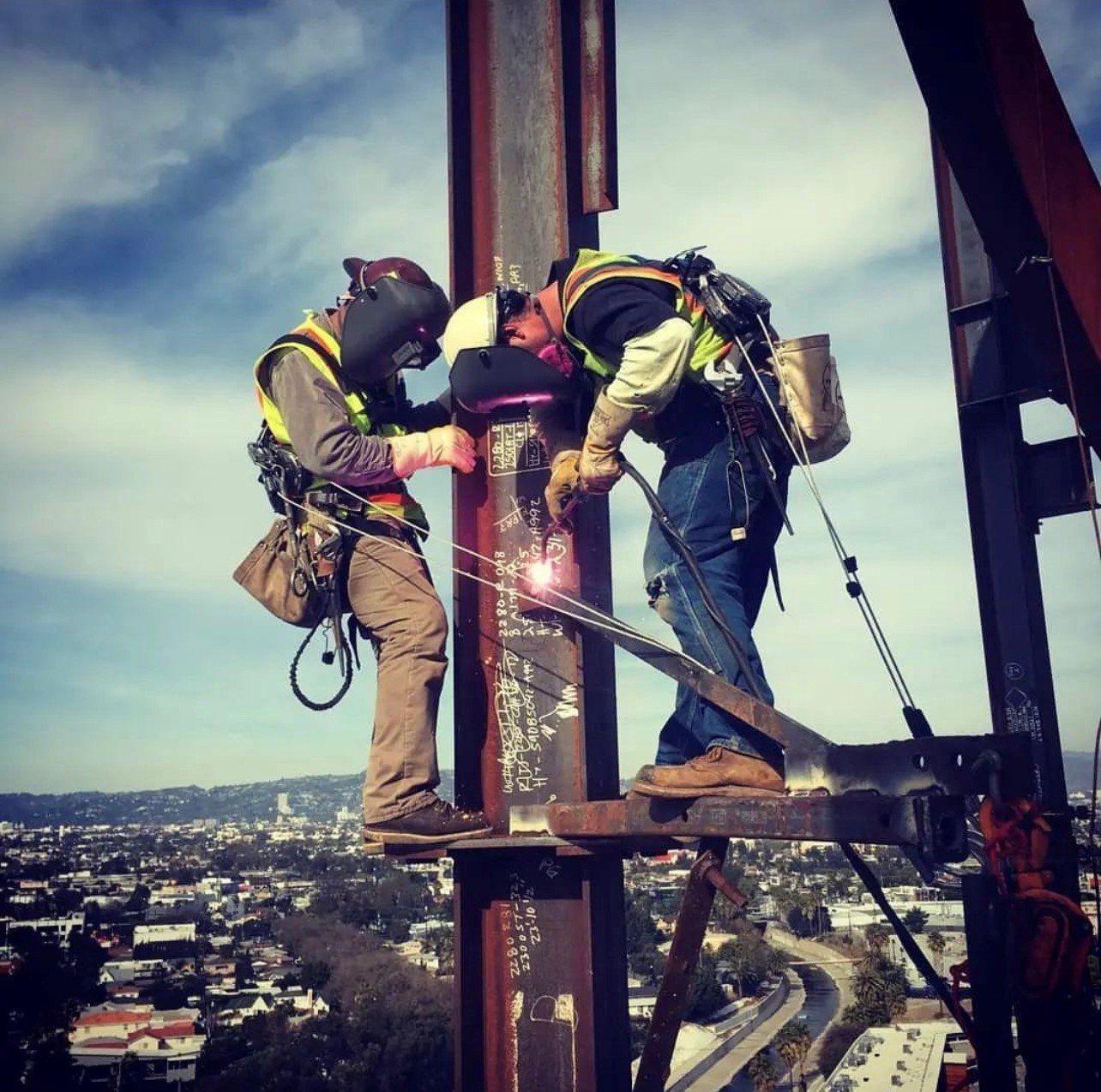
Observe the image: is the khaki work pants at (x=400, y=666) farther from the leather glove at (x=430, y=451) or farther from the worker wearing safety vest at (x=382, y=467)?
the leather glove at (x=430, y=451)

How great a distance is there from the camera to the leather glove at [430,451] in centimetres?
405

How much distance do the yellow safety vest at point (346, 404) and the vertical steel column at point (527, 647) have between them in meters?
0.23

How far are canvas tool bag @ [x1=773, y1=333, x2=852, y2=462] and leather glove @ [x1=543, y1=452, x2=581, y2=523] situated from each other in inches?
28.0

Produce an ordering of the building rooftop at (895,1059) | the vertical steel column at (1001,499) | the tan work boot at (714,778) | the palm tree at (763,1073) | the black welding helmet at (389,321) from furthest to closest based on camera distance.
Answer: the palm tree at (763,1073)
the building rooftop at (895,1059)
the vertical steel column at (1001,499)
the black welding helmet at (389,321)
the tan work boot at (714,778)

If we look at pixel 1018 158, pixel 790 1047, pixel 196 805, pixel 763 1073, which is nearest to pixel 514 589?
pixel 1018 158

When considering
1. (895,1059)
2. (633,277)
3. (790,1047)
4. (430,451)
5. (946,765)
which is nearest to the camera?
(946,765)

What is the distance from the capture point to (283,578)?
14.1 ft

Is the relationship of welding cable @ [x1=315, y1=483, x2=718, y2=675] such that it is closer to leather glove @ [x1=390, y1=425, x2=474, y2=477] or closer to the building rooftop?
leather glove @ [x1=390, y1=425, x2=474, y2=477]

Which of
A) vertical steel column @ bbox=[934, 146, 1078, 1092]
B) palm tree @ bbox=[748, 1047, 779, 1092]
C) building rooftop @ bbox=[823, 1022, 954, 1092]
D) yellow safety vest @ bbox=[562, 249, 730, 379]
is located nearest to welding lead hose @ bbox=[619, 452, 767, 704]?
yellow safety vest @ bbox=[562, 249, 730, 379]

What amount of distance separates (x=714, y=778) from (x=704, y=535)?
2.59 ft

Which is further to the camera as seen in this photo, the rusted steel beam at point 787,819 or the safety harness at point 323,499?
the safety harness at point 323,499

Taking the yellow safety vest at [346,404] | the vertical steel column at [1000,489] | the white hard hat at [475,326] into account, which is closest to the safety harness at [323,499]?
the yellow safety vest at [346,404]

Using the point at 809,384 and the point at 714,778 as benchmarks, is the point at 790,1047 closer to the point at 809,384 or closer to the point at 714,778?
the point at 714,778

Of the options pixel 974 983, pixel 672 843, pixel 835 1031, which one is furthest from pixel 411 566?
pixel 835 1031
